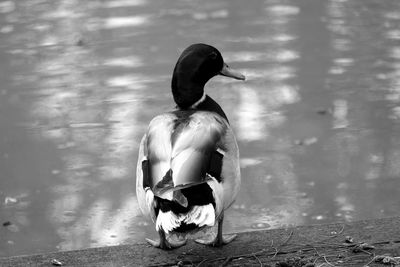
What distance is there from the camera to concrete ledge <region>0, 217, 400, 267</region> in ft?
11.9

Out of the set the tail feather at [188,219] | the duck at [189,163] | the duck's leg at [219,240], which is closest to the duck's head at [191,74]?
the duck at [189,163]

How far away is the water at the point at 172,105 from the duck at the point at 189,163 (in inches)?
45.5

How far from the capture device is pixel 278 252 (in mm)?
3713

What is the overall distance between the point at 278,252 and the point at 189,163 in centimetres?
61

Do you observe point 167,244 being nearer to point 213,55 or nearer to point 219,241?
point 219,241

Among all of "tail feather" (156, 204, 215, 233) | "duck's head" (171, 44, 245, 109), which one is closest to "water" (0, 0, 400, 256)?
"duck's head" (171, 44, 245, 109)

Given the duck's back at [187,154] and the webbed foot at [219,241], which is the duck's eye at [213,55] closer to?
the duck's back at [187,154]

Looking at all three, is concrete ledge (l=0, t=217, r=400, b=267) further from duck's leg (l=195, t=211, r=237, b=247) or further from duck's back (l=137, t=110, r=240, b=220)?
duck's back (l=137, t=110, r=240, b=220)

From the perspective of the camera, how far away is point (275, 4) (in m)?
9.25

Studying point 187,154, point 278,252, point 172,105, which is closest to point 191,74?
point 187,154

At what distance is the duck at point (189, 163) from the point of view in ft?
10.8

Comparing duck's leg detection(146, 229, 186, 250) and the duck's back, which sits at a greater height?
the duck's back

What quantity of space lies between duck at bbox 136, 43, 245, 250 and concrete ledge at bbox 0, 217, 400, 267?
3.8 inches

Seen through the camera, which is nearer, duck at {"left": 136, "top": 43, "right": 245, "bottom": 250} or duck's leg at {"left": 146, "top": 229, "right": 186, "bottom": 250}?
duck at {"left": 136, "top": 43, "right": 245, "bottom": 250}
